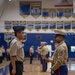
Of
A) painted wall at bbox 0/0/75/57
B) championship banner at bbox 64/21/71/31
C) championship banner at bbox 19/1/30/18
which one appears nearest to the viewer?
painted wall at bbox 0/0/75/57

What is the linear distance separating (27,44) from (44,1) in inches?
224

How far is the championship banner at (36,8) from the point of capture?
3038 centimetres

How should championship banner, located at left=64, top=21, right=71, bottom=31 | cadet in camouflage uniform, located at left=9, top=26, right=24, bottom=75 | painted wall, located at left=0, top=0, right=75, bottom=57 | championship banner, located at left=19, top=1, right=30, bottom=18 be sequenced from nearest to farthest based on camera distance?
cadet in camouflage uniform, located at left=9, top=26, right=24, bottom=75 → painted wall, located at left=0, top=0, right=75, bottom=57 → championship banner, located at left=64, top=21, right=71, bottom=31 → championship banner, located at left=19, top=1, right=30, bottom=18

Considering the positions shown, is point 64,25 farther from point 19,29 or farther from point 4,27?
point 19,29

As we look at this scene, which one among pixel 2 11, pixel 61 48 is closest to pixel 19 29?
pixel 61 48

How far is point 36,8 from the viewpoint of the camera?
30.5 m

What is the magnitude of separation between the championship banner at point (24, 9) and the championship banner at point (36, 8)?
0.50 m

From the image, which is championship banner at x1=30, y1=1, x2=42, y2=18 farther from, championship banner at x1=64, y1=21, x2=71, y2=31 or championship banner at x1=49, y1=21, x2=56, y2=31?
championship banner at x1=64, y1=21, x2=71, y2=31

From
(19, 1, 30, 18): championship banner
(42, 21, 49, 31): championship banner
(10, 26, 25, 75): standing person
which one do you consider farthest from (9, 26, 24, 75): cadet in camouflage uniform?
(19, 1, 30, 18): championship banner

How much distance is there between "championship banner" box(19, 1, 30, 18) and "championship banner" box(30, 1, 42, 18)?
498mm

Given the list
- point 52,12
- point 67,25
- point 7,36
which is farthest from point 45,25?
point 7,36

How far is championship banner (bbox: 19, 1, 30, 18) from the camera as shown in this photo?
3036 centimetres

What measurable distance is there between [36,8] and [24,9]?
149 centimetres

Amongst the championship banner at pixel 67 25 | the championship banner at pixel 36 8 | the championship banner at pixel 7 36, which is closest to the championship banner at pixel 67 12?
the championship banner at pixel 67 25
